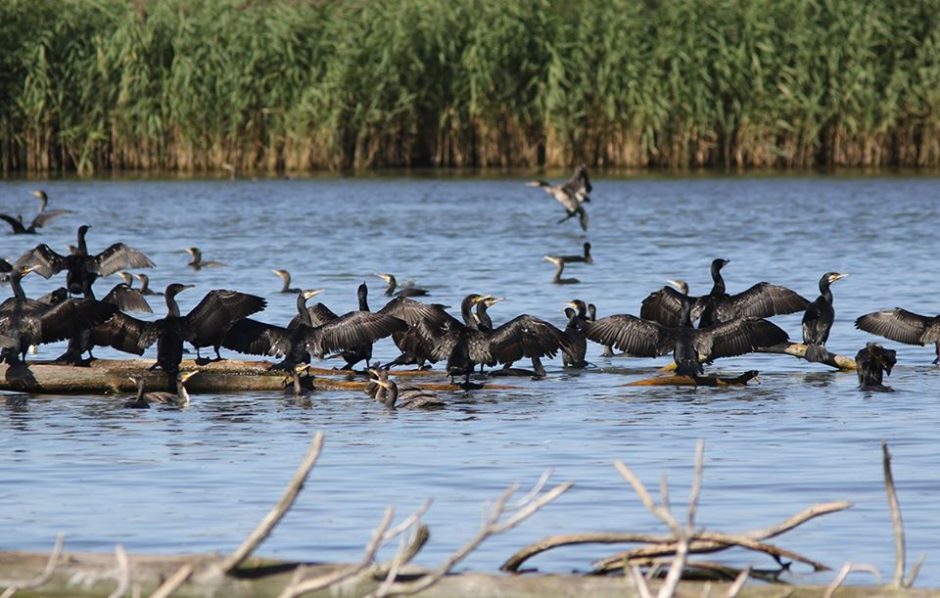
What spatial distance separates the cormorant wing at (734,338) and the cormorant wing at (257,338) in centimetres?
286

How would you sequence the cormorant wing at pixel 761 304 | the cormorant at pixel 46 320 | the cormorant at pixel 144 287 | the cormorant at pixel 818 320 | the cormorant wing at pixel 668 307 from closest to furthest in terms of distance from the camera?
the cormorant at pixel 46 320 → the cormorant at pixel 818 320 → the cormorant wing at pixel 761 304 → the cormorant wing at pixel 668 307 → the cormorant at pixel 144 287

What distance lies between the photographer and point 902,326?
549 inches

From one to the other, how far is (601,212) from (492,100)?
17.0ft

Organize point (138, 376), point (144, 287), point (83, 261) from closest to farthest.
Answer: point (138, 376) < point (83, 261) < point (144, 287)

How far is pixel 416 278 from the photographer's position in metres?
21.6

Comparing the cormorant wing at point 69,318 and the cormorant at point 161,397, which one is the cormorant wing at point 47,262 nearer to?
the cormorant wing at point 69,318

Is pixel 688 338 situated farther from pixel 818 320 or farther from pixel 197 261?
pixel 197 261

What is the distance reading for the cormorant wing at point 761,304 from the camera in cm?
1417

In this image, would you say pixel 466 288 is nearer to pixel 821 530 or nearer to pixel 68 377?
pixel 68 377

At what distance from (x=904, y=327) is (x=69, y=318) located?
6.07 m

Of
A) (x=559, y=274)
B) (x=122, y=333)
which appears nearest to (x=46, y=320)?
(x=122, y=333)

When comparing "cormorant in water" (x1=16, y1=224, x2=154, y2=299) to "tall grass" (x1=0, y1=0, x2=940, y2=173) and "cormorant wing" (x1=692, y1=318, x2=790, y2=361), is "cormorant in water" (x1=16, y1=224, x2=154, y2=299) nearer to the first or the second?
"cormorant wing" (x1=692, y1=318, x2=790, y2=361)

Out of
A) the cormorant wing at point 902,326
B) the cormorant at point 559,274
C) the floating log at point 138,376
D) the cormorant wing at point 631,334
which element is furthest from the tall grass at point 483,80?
the floating log at point 138,376

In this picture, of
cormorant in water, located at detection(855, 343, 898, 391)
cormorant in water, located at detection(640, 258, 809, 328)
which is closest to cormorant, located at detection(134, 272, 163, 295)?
cormorant in water, located at detection(640, 258, 809, 328)
